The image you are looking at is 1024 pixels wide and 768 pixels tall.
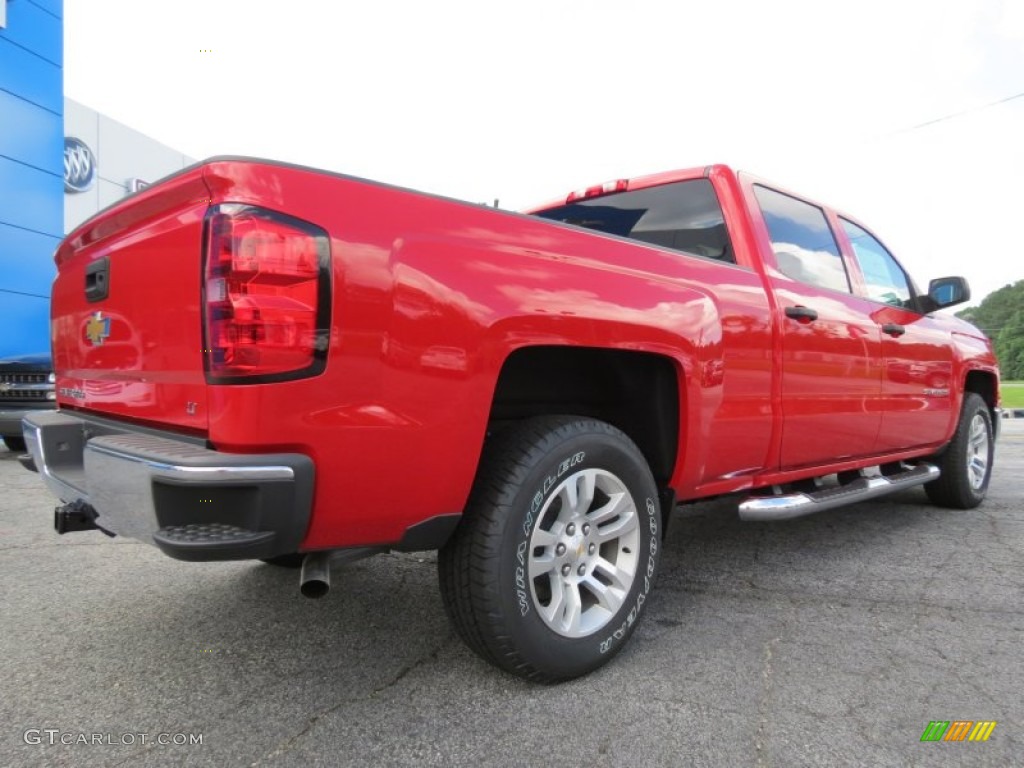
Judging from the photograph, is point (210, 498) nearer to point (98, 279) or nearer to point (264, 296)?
point (264, 296)

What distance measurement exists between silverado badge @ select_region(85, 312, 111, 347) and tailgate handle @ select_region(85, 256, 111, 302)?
0.20 ft

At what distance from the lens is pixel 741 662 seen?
2354 mm

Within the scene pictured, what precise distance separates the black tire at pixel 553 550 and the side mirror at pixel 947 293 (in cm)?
309

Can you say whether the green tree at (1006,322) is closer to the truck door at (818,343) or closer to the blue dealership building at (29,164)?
the blue dealership building at (29,164)

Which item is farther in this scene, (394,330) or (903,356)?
(903,356)

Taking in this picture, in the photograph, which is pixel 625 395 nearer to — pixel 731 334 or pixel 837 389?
pixel 731 334

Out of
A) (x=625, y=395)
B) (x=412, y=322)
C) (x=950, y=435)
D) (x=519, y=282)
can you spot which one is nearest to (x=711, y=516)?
(x=950, y=435)

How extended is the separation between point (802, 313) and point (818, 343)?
0.71 feet

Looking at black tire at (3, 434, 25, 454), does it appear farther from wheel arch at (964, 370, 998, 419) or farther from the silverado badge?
wheel arch at (964, 370, 998, 419)

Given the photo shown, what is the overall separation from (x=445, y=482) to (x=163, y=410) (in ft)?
2.61

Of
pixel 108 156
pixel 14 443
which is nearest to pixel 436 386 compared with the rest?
pixel 14 443

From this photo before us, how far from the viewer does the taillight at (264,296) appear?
162cm

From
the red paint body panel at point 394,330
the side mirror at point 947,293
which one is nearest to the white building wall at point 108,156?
the red paint body panel at point 394,330

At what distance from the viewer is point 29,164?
46.9 feet
